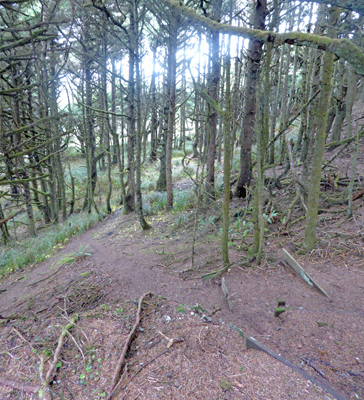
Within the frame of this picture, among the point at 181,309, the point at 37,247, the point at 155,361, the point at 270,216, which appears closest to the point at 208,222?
the point at 270,216

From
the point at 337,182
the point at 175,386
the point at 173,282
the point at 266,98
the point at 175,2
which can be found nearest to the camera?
the point at 175,386

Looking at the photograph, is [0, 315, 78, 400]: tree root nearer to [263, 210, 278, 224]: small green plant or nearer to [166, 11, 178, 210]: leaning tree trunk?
[263, 210, 278, 224]: small green plant

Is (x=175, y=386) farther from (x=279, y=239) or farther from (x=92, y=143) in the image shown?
(x=92, y=143)

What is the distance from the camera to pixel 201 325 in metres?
2.92

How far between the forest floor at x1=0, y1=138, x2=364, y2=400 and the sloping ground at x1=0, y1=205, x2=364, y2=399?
12mm

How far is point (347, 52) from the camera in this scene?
200cm

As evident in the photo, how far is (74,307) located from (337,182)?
6.53m

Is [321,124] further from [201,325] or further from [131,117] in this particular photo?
[131,117]

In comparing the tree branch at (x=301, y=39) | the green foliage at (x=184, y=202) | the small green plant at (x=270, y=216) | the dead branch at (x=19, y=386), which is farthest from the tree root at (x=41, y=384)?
the green foliage at (x=184, y=202)

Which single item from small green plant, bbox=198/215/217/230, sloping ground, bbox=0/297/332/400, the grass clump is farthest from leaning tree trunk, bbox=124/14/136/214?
sloping ground, bbox=0/297/332/400

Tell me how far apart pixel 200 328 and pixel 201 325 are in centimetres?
6

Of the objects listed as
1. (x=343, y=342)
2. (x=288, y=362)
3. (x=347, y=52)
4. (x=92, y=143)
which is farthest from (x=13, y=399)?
(x=92, y=143)

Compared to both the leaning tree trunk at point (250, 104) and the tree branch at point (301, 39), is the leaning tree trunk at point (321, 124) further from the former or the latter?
the leaning tree trunk at point (250, 104)

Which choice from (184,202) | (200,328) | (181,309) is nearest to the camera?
(200,328)
